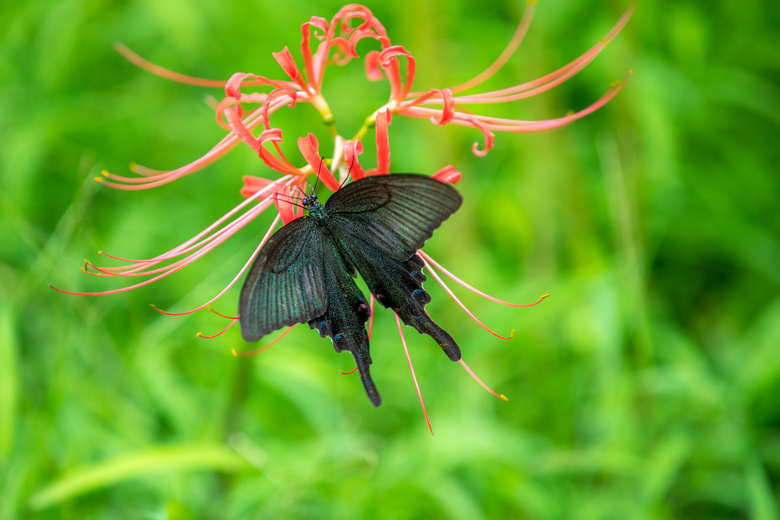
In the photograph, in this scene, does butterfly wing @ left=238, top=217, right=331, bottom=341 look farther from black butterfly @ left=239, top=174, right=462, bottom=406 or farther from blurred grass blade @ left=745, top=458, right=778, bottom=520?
blurred grass blade @ left=745, top=458, right=778, bottom=520

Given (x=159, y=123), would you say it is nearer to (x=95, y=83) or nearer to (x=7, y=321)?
(x=95, y=83)

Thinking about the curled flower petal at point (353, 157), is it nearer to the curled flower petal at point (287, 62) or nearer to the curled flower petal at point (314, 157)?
the curled flower petal at point (314, 157)

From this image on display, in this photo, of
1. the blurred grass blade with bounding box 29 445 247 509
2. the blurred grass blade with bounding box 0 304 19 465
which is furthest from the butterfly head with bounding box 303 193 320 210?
A: the blurred grass blade with bounding box 0 304 19 465

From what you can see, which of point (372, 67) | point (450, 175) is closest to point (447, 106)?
point (450, 175)

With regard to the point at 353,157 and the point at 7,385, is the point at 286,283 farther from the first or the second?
the point at 7,385

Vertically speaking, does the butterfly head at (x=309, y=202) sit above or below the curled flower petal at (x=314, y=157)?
below

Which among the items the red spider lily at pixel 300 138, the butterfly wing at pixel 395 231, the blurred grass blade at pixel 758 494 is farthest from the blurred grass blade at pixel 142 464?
the blurred grass blade at pixel 758 494
